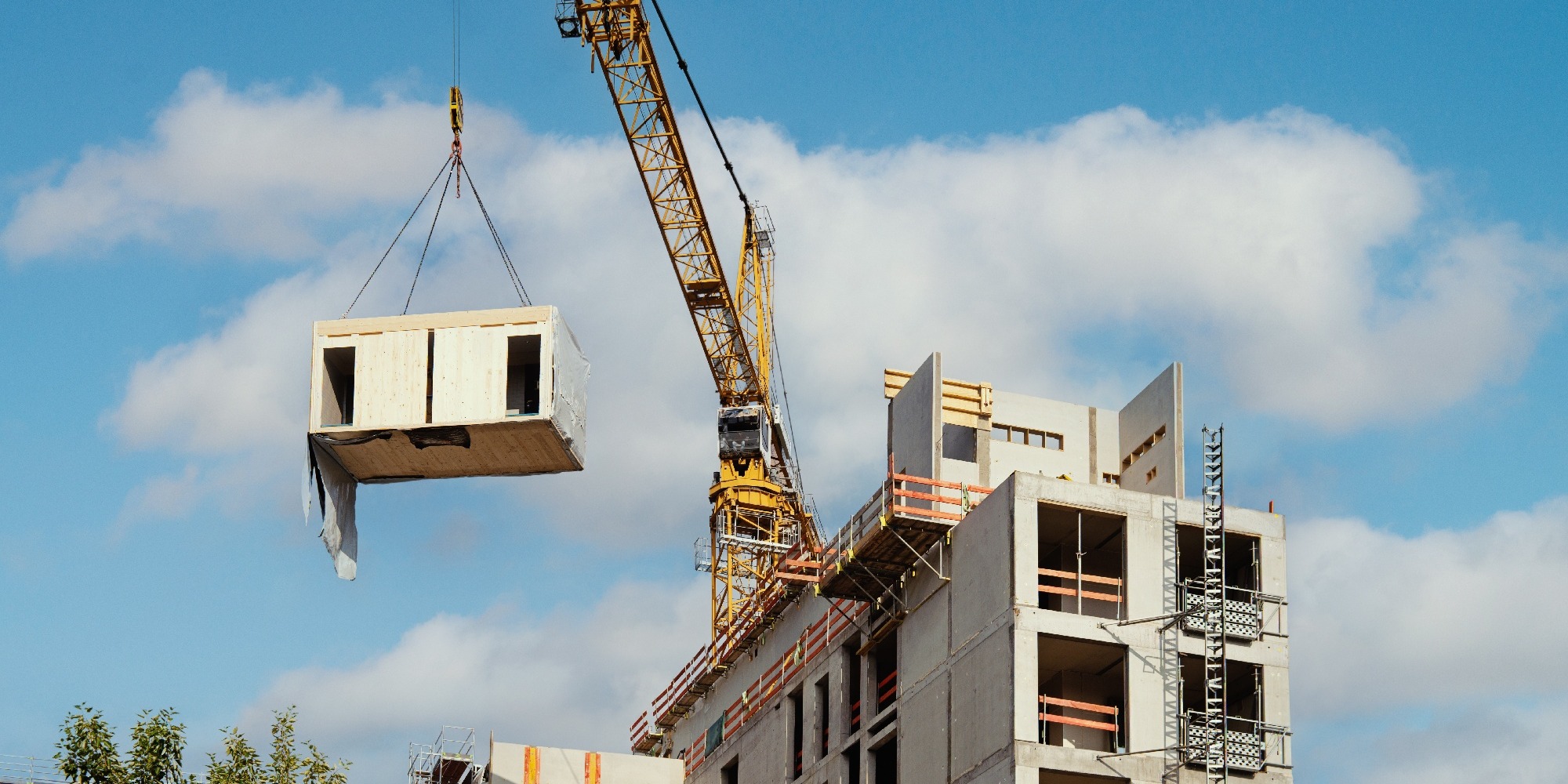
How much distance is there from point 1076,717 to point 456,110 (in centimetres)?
2099

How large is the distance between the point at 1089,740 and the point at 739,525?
50951mm

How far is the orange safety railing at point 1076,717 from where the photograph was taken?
150ft

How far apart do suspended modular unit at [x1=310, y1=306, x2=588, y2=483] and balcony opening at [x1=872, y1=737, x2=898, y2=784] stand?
16955 millimetres

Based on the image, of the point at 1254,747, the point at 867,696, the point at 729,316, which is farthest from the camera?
the point at 729,316

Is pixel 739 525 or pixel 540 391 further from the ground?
pixel 739 525

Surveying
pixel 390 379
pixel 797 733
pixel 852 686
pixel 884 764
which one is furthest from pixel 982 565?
pixel 390 379

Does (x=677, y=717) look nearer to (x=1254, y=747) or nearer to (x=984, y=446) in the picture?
(x=984, y=446)

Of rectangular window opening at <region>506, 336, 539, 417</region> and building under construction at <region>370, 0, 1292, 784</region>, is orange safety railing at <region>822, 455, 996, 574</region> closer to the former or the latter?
building under construction at <region>370, 0, 1292, 784</region>

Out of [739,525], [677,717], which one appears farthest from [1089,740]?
[739,525]

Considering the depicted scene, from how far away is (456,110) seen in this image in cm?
5325

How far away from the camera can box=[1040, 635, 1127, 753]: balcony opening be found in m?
46.7

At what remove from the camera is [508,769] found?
63.6m

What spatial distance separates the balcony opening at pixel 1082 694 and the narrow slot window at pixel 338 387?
640 inches

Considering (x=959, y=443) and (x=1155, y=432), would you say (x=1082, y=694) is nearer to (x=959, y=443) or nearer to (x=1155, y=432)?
(x=1155, y=432)
